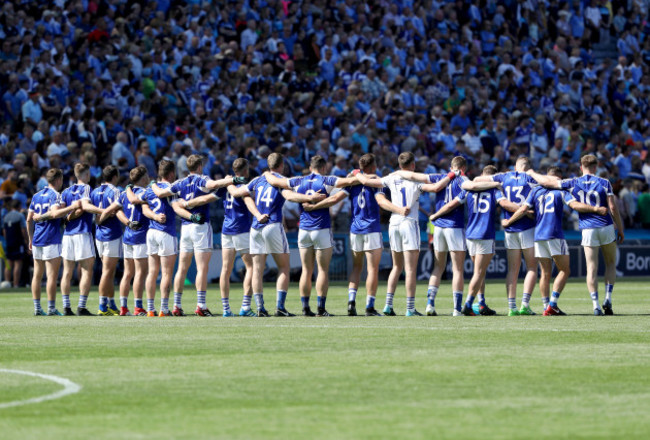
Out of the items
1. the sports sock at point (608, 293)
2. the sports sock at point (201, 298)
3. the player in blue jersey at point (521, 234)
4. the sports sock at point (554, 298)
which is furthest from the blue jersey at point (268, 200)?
the sports sock at point (608, 293)

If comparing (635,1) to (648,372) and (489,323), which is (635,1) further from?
(648,372)

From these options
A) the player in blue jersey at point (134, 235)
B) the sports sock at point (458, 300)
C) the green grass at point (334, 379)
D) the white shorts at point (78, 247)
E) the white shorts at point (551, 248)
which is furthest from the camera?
the white shorts at point (78, 247)

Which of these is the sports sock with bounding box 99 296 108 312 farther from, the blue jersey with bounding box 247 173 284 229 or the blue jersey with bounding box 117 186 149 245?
the blue jersey with bounding box 247 173 284 229

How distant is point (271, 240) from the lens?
18.5m

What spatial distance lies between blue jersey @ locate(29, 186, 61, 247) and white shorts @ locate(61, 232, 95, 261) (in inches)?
10.4

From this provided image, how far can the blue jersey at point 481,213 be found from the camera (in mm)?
18547

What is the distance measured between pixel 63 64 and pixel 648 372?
2219 cm

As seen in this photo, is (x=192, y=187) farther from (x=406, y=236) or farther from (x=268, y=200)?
(x=406, y=236)

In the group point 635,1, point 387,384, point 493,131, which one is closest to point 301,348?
point 387,384

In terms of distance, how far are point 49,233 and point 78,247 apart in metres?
0.61

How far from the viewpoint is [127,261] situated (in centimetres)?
1984

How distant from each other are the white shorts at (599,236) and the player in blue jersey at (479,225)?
1195 mm

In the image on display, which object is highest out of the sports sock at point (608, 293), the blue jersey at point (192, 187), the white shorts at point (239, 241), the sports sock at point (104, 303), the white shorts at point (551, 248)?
the blue jersey at point (192, 187)

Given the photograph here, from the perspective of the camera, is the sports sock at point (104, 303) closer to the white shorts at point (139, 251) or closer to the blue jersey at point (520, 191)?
the white shorts at point (139, 251)
